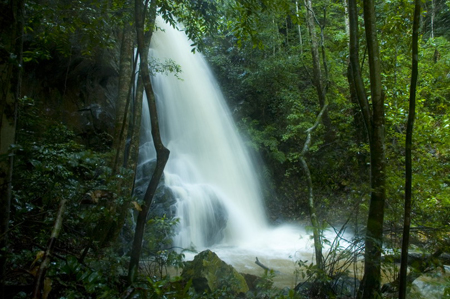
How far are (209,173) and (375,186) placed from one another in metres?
8.97

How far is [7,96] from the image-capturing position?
1807mm

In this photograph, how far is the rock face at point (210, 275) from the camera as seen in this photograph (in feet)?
14.3

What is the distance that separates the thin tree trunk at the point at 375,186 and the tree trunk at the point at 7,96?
10.2 ft

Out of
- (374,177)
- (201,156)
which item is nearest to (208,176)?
(201,156)

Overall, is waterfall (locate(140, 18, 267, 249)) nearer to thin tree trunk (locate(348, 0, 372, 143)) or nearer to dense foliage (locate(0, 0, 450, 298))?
dense foliage (locate(0, 0, 450, 298))

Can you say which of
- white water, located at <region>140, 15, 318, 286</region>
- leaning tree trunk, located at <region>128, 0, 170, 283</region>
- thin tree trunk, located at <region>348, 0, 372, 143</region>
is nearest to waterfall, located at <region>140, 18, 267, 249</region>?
white water, located at <region>140, 15, 318, 286</region>

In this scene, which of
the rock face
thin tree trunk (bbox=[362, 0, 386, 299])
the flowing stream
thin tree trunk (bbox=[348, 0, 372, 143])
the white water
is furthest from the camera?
the white water

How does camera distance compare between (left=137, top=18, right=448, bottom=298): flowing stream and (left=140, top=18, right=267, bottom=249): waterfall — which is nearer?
(left=137, top=18, right=448, bottom=298): flowing stream

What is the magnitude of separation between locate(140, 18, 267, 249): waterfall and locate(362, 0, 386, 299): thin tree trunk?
5.76m

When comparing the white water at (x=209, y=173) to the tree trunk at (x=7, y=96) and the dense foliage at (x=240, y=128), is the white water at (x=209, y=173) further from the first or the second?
the tree trunk at (x=7, y=96)

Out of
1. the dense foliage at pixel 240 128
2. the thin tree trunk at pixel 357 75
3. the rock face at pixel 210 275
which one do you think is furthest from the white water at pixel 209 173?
the thin tree trunk at pixel 357 75

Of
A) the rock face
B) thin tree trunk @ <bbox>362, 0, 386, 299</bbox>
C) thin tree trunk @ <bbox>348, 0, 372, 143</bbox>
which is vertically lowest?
the rock face

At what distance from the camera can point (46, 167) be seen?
255 centimetres

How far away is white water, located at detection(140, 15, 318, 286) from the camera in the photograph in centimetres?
834
